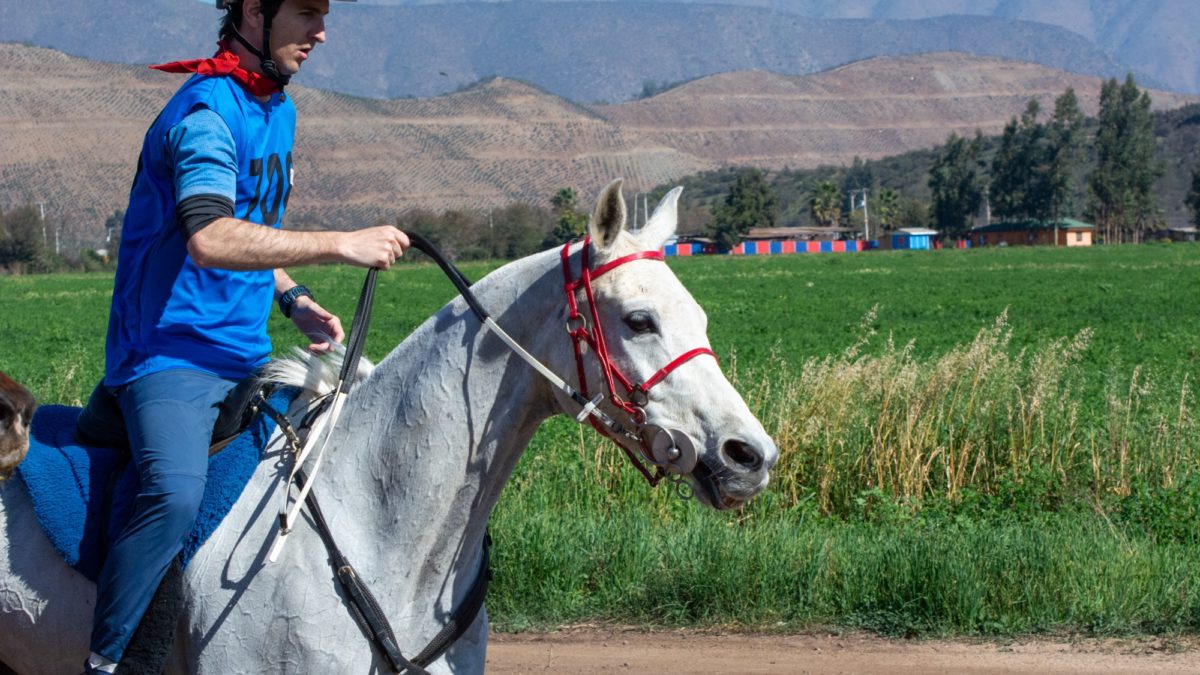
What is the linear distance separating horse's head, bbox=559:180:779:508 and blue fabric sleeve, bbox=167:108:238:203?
38.1 inches

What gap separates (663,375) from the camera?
3.43 m

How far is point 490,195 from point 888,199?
55.2 metres

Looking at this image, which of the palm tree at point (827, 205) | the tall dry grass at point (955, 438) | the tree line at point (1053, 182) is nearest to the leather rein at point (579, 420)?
the tall dry grass at point (955, 438)

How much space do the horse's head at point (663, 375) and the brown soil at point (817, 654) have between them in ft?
11.9

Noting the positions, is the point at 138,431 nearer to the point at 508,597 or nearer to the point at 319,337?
the point at 319,337

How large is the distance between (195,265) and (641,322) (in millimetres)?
1205

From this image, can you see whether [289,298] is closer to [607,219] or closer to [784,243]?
[607,219]

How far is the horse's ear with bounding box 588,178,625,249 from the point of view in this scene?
3.44m

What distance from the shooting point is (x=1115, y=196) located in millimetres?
125500

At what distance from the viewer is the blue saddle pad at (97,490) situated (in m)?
3.64

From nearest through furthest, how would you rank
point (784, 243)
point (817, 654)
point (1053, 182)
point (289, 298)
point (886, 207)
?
point (289, 298) → point (817, 654) → point (1053, 182) → point (784, 243) → point (886, 207)

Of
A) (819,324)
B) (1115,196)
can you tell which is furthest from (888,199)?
(819,324)

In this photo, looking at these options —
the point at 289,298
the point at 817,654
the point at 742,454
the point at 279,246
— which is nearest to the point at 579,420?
the point at 742,454

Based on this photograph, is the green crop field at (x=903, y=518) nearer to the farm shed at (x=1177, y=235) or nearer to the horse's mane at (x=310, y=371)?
the horse's mane at (x=310, y=371)
